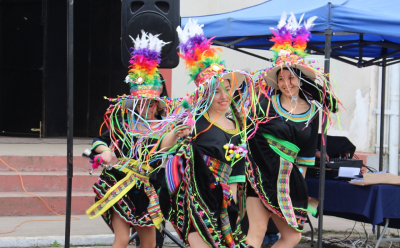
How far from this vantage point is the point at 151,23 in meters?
5.30

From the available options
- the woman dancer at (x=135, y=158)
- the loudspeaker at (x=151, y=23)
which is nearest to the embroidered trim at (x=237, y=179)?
the woman dancer at (x=135, y=158)

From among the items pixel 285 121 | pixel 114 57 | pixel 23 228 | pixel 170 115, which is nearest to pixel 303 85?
pixel 285 121

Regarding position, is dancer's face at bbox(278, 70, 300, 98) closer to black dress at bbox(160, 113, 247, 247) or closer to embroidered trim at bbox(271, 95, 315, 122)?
embroidered trim at bbox(271, 95, 315, 122)

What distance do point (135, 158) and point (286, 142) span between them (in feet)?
4.19

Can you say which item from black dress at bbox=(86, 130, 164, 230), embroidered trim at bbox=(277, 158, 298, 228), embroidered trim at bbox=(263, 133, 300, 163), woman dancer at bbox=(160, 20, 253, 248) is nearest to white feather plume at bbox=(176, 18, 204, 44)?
woman dancer at bbox=(160, 20, 253, 248)

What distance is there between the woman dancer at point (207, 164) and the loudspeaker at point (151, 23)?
5.14 feet

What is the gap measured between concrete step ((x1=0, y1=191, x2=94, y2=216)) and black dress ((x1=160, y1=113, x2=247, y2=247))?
139 inches

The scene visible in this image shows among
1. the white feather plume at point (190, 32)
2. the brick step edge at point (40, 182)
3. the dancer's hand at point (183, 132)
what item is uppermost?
the white feather plume at point (190, 32)

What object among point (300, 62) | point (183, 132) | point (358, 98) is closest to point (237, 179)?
point (183, 132)

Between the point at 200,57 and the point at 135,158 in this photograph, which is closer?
the point at 200,57

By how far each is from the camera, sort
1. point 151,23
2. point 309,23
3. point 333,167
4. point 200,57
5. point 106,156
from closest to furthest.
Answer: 1. point 200,57
2. point 106,156
3. point 309,23
4. point 151,23
5. point 333,167

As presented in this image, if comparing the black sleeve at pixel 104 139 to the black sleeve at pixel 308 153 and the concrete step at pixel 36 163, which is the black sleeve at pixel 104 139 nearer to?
the black sleeve at pixel 308 153

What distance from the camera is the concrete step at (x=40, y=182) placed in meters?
7.01

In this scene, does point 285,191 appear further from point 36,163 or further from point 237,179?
point 36,163
